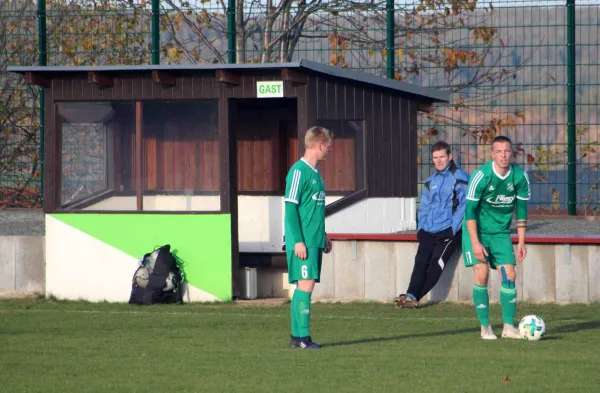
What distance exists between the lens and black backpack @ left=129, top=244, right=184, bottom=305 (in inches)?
546

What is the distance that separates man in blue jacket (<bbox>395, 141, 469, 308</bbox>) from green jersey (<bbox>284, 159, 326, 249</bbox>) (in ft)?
12.2

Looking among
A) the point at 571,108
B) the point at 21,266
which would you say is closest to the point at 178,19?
the point at 21,266

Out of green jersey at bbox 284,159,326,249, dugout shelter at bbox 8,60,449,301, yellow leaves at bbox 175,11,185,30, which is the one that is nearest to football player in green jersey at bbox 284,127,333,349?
green jersey at bbox 284,159,326,249

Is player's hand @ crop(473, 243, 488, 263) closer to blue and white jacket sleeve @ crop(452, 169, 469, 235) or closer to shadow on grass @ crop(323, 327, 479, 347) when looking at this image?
shadow on grass @ crop(323, 327, 479, 347)

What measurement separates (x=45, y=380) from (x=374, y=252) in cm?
620

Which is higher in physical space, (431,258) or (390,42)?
(390,42)

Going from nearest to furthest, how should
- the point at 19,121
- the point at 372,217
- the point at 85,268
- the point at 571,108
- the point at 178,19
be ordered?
the point at 85,268
the point at 372,217
the point at 571,108
the point at 19,121
the point at 178,19

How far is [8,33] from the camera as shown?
58.0ft

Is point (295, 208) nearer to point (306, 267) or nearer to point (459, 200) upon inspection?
point (306, 267)

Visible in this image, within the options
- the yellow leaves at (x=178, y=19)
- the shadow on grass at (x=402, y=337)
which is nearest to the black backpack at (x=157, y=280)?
the shadow on grass at (x=402, y=337)

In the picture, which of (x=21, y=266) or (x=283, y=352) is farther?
(x=21, y=266)

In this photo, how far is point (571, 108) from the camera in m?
16.0

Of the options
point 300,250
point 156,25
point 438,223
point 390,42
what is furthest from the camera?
point 156,25

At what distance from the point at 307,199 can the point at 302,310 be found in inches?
35.2
